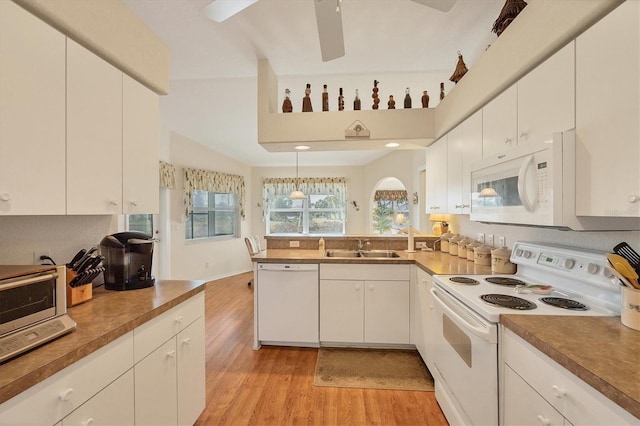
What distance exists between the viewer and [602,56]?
40.6 inches

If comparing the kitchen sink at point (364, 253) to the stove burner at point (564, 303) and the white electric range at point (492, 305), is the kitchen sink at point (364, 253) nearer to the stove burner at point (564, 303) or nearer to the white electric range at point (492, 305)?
the white electric range at point (492, 305)

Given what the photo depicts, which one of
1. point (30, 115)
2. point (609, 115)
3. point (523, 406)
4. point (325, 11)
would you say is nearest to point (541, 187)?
point (609, 115)

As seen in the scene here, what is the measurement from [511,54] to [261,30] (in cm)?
171

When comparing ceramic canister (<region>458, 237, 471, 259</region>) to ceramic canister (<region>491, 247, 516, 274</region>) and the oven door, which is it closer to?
ceramic canister (<region>491, 247, 516, 274</region>)

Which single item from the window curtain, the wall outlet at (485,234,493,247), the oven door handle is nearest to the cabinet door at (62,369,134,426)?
the oven door handle

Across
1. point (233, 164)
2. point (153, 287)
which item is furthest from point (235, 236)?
point (153, 287)

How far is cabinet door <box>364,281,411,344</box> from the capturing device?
258 centimetres

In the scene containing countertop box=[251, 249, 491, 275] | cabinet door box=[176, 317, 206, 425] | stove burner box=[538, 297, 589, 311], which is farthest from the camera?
countertop box=[251, 249, 491, 275]

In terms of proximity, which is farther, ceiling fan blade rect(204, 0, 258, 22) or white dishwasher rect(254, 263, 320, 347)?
white dishwasher rect(254, 263, 320, 347)

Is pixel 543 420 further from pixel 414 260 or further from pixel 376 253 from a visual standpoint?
pixel 376 253

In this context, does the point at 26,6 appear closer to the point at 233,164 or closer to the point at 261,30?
the point at 261,30

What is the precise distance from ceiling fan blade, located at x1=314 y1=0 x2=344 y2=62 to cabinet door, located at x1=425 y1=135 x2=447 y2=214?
141 cm

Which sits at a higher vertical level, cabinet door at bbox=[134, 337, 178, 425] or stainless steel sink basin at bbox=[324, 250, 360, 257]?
stainless steel sink basin at bbox=[324, 250, 360, 257]

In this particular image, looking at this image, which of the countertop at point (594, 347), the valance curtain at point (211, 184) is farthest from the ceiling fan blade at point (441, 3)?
the valance curtain at point (211, 184)
